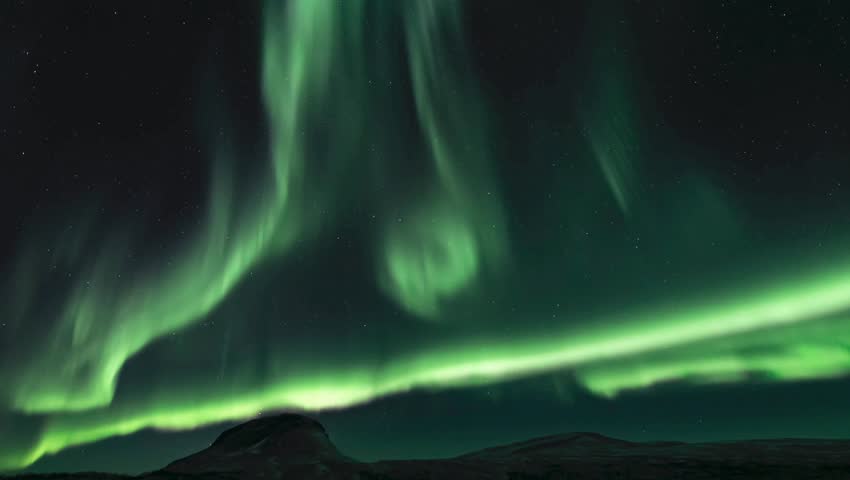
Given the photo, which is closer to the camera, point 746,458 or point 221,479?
point 221,479

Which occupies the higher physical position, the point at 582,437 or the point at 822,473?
the point at 582,437

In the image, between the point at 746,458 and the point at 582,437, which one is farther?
the point at 582,437

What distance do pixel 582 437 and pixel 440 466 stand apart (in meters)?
90.2

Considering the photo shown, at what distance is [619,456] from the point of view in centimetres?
10800

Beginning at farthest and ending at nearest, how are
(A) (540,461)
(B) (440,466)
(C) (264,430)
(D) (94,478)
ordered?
(C) (264,430)
(A) (540,461)
(B) (440,466)
(D) (94,478)

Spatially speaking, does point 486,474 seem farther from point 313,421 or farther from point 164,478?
point 313,421

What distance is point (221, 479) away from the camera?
2785 inches

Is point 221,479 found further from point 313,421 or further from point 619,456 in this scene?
point 313,421

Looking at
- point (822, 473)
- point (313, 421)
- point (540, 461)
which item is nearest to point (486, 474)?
point (540, 461)

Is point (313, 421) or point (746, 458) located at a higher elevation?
point (313, 421)

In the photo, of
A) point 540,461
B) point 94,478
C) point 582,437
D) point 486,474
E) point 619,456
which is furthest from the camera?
point 582,437

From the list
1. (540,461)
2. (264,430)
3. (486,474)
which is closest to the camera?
(486,474)

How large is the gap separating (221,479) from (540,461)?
1951 inches

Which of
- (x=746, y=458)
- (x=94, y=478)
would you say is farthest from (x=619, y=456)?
(x=94, y=478)
